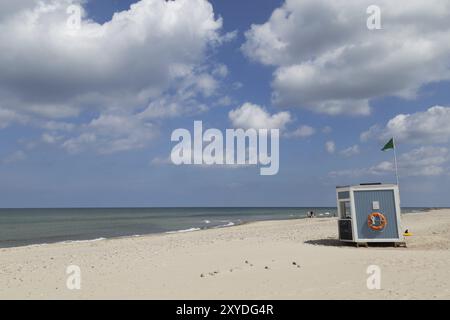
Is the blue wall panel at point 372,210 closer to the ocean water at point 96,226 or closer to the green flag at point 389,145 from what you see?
the green flag at point 389,145

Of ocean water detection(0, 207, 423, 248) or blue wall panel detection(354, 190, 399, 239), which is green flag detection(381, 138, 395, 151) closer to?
blue wall panel detection(354, 190, 399, 239)

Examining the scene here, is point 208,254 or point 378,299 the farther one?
point 208,254

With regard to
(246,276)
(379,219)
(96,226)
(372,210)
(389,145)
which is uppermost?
(389,145)

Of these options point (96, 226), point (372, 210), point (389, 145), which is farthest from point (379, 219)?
point (96, 226)

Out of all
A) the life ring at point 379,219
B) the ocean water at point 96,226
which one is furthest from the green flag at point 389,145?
the ocean water at point 96,226

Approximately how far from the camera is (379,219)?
15.1 m

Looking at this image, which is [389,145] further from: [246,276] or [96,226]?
[96,226]

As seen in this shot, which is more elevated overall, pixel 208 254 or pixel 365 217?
pixel 365 217

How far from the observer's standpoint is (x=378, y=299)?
23.2 ft

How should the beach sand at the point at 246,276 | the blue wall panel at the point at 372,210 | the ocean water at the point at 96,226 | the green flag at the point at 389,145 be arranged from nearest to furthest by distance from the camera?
1. the beach sand at the point at 246,276
2. the blue wall panel at the point at 372,210
3. the green flag at the point at 389,145
4. the ocean water at the point at 96,226

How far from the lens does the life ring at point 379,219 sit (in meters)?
15.0
